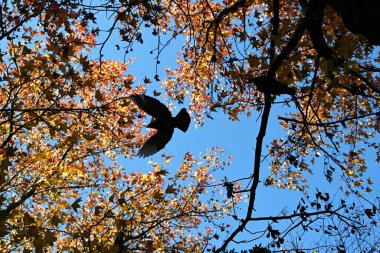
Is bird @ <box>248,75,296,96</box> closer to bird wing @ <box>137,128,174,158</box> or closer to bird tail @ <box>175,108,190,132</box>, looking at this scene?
bird tail @ <box>175,108,190,132</box>

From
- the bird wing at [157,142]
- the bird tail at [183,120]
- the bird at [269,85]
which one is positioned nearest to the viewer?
the bird at [269,85]

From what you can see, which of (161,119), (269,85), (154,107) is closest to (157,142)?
(161,119)

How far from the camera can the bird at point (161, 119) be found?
354 centimetres

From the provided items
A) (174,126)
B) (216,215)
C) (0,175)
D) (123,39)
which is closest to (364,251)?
(216,215)

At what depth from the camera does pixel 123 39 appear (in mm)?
5320

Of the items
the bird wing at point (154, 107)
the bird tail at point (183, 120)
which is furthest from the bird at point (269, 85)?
the bird wing at point (154, 107)

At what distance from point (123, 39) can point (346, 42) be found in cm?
346

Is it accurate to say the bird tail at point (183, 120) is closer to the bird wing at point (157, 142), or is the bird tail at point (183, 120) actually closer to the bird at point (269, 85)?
the bird wing at point (157, 142)

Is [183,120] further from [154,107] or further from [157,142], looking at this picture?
[157,142]

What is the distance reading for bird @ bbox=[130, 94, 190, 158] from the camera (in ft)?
11.6

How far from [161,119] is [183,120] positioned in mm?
241

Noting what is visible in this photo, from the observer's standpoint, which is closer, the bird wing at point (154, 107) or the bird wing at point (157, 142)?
the bird wing at point (154, 107)

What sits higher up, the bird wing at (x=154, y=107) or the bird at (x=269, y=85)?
the bird wing at (x=154, y=107)

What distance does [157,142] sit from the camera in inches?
149
